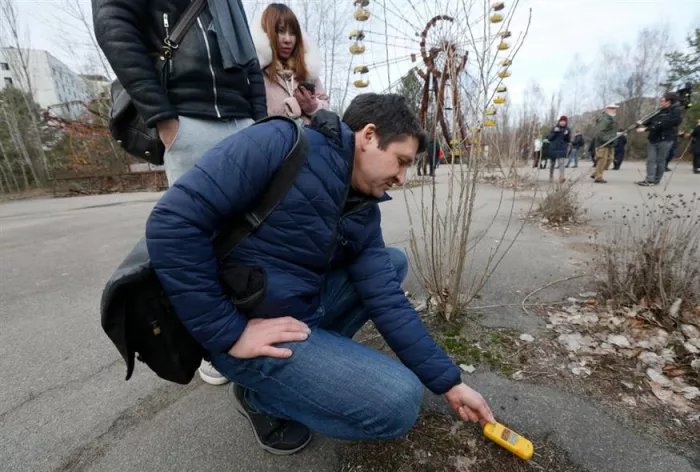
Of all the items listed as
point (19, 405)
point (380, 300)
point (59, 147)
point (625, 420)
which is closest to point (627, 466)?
point (625, 420)

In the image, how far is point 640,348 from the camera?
1740mm

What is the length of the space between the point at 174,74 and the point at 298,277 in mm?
1050

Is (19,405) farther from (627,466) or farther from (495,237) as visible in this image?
(495,237)

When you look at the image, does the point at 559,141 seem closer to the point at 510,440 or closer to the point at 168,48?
the point at 510,440

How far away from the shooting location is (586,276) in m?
2.74

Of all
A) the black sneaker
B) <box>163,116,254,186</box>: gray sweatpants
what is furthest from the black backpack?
<box>163,116,254,186</box>: gray sweatpants

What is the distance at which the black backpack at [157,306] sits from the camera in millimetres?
968

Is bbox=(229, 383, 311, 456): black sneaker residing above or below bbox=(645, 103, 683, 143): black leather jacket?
below

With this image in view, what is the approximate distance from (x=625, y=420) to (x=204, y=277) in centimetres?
174

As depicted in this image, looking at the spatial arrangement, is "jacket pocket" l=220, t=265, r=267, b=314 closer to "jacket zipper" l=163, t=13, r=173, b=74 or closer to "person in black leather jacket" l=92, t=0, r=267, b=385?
"person in black leather jacket" l=92, t=0, r=267, b=385

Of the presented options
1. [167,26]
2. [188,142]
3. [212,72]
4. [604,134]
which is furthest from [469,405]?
[604,134]

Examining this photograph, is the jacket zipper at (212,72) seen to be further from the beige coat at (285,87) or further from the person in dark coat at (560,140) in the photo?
the person in dark coat at (560,140)

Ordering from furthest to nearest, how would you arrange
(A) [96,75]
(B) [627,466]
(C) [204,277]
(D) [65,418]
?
(A) [96,75], (D) [65,418], (B) [627,466], (C) [204,277]

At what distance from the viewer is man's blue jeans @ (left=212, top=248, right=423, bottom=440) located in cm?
106
